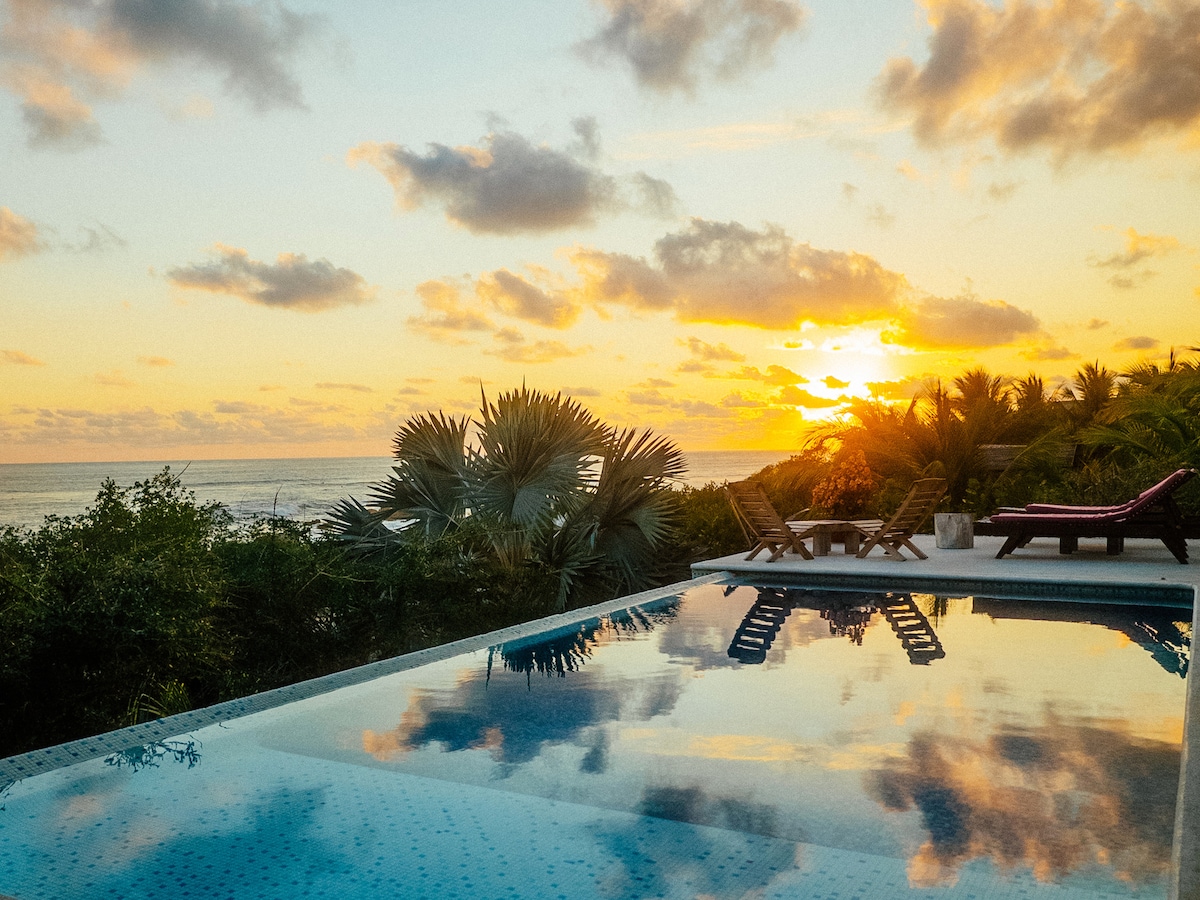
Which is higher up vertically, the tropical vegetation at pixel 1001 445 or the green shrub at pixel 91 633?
the tropical vegetation at pixel 1001 445

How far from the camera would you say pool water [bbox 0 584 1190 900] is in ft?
9.49

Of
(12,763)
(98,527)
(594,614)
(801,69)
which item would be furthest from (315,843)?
(801,69)

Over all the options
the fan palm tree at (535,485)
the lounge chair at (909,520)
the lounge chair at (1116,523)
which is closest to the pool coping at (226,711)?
the fan palm tree at (535,485)

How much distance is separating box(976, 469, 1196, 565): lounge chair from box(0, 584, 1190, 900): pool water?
292cm

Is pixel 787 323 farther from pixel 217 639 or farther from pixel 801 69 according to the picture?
pixel 217 639

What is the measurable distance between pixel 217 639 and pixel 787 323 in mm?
14641

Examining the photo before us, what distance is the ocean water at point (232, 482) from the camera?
43963mm

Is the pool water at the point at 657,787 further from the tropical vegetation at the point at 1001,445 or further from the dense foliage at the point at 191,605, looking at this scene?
the tropical vegetation at the point at 1001,445

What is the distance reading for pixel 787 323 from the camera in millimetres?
19484

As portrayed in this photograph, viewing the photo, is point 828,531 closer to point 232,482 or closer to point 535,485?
point 535,485

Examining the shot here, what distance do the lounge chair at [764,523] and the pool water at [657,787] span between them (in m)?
3.33

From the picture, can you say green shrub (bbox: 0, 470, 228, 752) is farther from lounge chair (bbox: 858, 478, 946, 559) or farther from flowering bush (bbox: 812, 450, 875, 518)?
flowering bush (bbox: 812, 450, 875, 518)

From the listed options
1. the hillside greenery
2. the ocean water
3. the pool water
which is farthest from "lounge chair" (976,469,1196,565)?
the ocean water

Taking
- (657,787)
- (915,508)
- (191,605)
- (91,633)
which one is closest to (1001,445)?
(915,508)
